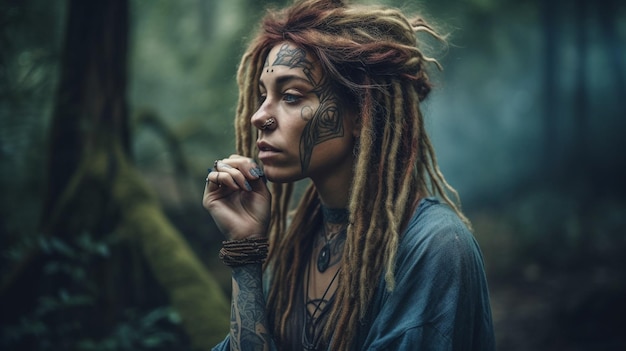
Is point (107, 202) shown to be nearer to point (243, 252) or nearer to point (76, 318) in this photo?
point (76, 318)

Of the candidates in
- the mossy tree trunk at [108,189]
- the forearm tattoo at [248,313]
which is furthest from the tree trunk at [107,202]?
the forearm tattoo at [248,313]

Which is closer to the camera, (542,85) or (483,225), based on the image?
(483,225)

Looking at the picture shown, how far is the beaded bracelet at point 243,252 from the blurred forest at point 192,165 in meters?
1.17

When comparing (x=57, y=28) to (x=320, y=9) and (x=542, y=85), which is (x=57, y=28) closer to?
(x=320, y=9)

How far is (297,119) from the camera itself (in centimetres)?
253

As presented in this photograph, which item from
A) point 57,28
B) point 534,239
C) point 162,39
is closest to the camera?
point 57,28

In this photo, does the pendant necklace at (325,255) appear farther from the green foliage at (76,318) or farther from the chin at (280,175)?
the green foliage at (76,318)

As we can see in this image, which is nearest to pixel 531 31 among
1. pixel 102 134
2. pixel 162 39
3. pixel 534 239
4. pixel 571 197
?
pixel 571 197

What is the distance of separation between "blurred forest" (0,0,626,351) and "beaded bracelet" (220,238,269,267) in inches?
46.2

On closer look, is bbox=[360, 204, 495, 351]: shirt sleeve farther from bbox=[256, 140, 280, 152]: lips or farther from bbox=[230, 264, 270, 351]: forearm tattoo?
bbox=[256, 140, 280, 152]: lips

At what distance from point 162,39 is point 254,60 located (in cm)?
1125

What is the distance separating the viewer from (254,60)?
2.87 metres

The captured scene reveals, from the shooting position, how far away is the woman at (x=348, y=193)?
2303mm

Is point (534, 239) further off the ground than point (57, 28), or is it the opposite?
point (57, 28)
